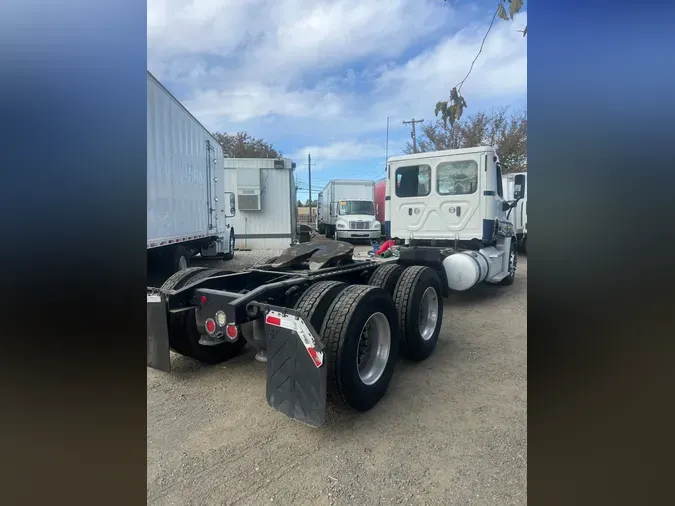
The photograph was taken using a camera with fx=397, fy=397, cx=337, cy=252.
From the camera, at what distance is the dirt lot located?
7.91 feet

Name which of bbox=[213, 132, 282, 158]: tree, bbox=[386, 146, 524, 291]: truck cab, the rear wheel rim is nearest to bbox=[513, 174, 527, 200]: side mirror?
bbox=[386, 146, 524, 291]: truck cab

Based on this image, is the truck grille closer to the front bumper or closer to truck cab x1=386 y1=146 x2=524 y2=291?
the front bumper

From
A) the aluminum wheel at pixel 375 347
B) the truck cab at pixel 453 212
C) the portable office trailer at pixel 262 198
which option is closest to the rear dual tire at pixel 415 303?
the aluminum wheel at pixel 375 347

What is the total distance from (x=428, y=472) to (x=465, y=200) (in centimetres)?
548

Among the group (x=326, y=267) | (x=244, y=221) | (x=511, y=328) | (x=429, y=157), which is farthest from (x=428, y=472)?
(x=244, y=221)

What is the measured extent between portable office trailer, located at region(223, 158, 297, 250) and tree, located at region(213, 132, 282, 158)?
26.6 meters

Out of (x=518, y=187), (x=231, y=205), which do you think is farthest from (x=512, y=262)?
(x=231, y=205)

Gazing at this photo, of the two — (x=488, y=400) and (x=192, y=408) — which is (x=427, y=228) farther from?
(x=192, y=408)

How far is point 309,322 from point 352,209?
1875 cm

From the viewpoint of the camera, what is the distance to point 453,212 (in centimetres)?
734

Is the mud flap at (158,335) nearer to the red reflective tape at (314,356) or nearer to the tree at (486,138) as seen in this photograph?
the red reflective tape at (314,356)

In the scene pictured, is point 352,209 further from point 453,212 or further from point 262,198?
point 453,212

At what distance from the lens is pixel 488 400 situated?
359 cm

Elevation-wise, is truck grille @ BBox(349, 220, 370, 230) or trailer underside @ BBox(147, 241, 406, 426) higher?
truck grille @ BBox(349, 220, 370, 230)
